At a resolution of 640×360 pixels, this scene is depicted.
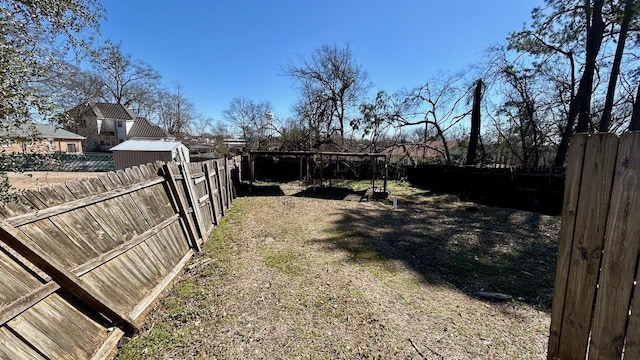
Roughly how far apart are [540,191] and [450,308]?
9893 mm

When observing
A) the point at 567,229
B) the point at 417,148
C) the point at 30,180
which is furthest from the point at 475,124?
the point at 30,180

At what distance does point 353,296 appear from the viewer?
3.42 meters

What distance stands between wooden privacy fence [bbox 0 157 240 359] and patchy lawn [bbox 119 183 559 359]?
28 cm

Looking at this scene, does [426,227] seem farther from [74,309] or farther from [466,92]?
[466,92]

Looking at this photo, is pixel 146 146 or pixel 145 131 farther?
pixel 145 131

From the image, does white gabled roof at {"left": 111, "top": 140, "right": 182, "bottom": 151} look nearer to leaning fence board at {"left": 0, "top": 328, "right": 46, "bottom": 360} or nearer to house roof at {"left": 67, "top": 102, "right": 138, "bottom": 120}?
leaning fence board at {"left": 0, "top": 328, "right": 46, "bottom": 360}

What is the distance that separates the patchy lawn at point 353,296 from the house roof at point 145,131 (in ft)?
92.6

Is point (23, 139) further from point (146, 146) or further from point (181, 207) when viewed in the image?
point (146, 146)

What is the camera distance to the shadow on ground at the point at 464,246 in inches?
166

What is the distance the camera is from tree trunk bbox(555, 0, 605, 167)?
406 inches

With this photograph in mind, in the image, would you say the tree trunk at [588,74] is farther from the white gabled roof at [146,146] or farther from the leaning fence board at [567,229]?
the white gabled roof at [146,146]

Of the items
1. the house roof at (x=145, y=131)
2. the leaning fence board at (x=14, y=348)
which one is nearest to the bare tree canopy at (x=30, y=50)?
the leaning fence board at (x=14, y=348)

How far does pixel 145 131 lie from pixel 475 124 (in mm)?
31002

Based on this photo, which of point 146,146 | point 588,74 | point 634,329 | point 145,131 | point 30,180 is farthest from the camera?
point 145,131
